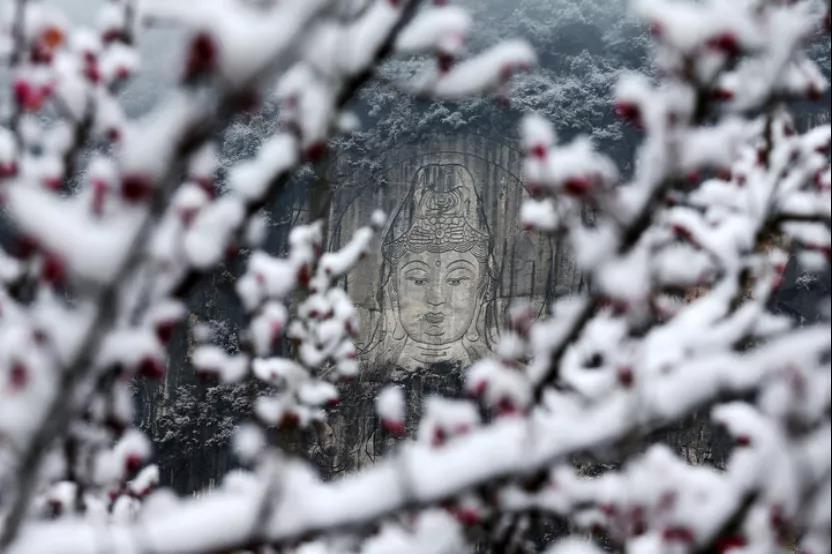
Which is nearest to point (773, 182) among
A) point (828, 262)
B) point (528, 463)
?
point (828, 262)

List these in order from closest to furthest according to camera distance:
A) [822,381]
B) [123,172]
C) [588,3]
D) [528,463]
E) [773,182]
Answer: [123,172], [528,463], [822,381], [773,182], [588,3]

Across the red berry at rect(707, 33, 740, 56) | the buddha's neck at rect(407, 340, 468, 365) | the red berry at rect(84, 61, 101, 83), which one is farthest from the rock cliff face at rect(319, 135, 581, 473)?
the red berry at rect(707, 33, 740, 56)

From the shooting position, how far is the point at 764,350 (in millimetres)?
970

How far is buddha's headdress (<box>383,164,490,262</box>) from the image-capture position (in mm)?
11383

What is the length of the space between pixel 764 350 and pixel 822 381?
83mm

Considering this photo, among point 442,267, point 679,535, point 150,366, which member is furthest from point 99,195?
point 442,267

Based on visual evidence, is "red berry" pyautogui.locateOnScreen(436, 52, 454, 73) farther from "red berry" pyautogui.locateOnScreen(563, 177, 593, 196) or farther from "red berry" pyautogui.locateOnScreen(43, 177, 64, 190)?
"red berry" pyautogui.locateOnScreen(43, 177, 64, 190)

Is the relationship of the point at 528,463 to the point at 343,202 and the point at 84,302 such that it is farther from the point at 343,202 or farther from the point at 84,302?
the point at 343,202

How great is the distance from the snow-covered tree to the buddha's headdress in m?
9.82

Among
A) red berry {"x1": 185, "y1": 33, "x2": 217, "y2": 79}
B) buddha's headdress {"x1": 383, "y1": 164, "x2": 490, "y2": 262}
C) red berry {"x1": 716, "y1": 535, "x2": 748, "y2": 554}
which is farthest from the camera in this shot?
buddha's headdress {"x1": 383, "y1": 164, "x2": 490, "y2": 262}

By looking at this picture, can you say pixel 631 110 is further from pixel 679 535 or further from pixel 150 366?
pixel 150 366

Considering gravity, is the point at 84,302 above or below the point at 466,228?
below

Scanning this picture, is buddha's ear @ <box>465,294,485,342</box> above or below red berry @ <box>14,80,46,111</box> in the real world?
above

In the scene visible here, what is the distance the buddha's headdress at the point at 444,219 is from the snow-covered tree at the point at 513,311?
387 inches
